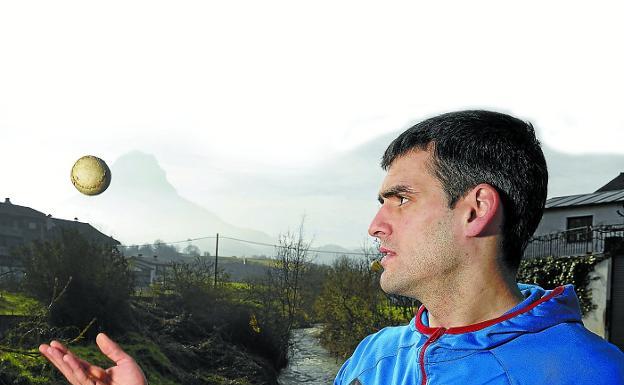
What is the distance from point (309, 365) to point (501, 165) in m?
24.6

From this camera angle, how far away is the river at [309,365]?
22.8 meters

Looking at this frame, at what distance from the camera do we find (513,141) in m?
1.67

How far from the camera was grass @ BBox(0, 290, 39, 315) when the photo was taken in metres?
14.4

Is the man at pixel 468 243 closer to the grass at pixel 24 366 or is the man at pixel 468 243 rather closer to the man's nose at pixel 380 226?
the man's nose at pixel 380 226

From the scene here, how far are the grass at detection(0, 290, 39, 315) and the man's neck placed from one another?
14036mm

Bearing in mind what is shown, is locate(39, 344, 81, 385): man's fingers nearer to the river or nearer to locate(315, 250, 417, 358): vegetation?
locate(315, 250, 417, 358): vegetation

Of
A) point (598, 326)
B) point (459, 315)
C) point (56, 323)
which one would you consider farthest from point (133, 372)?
point (598, 326)

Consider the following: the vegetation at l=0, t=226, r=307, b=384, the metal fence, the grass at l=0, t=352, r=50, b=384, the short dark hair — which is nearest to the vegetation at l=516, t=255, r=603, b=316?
the metal fence

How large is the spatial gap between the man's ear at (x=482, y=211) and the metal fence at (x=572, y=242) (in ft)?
62.4

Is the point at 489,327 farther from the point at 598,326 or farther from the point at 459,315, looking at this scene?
the point at 598,326

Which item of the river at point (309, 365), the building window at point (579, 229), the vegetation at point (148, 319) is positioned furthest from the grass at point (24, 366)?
the building window at point (579, 229)

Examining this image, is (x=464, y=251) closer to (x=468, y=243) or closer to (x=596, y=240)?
(x=468, y=243)

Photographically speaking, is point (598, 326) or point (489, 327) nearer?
point (489, 327)

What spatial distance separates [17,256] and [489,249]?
16.7 m
